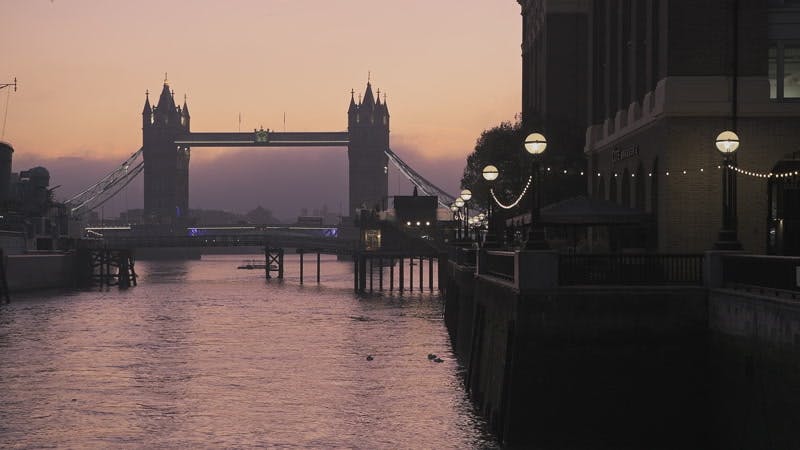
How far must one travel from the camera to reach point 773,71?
126 feet

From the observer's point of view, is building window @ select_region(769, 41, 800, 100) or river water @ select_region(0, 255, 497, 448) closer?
river water @ select_region(0, 255, 497, 448)

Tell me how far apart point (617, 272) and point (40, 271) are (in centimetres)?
11319

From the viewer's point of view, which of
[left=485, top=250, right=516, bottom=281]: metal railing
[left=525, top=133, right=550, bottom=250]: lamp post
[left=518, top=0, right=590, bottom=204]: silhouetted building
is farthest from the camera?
[left=518, top=0, right=590, bottom=204]: silhouetted building

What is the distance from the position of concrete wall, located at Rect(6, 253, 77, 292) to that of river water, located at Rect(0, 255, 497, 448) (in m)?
31.6

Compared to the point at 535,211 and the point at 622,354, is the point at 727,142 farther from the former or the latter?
the point at 622,354

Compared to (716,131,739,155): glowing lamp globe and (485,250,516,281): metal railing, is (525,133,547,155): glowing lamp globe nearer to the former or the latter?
(485,250,516,281): metal railing

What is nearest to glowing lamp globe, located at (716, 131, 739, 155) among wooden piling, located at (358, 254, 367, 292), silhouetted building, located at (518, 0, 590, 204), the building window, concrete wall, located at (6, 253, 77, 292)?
the building window

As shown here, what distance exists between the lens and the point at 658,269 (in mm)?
27156

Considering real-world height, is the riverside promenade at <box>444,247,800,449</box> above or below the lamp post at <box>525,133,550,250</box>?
below

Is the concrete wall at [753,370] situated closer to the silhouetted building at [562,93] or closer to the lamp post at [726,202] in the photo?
the lamp post at [726,202]

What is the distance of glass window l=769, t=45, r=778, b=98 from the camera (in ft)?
126

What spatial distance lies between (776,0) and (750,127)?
13.8 ft

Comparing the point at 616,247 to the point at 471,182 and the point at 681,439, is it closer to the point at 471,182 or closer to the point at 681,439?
the point at 681,439

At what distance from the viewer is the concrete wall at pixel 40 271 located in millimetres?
120887
